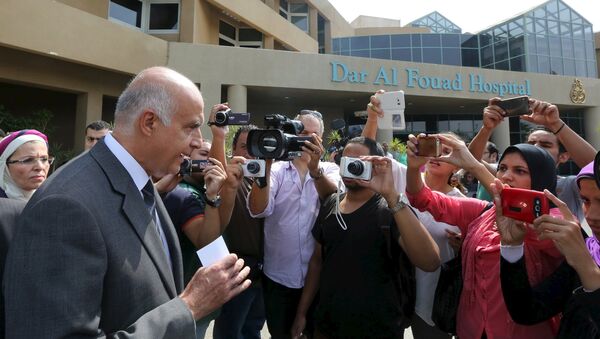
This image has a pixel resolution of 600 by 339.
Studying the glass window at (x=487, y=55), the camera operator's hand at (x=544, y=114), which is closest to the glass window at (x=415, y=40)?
the glass window at (x=487, y=55)

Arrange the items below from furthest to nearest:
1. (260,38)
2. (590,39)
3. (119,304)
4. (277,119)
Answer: (590,39)
(260,38)
(277,119)
(119,304)

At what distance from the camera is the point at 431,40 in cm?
2586

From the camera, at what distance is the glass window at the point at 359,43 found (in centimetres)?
2692

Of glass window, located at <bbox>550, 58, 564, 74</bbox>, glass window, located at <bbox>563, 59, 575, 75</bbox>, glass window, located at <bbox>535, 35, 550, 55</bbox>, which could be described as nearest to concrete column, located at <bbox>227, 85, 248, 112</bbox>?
glass window, located at <bbox>535, 35, 550, 55</bbox>

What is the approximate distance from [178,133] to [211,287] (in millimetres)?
578

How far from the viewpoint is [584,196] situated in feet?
5.80

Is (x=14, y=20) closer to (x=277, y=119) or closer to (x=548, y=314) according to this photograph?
(x=277, y=119)

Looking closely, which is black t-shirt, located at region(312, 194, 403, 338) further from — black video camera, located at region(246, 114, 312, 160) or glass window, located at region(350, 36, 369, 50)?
glass window, located at region(350, 36, 369, 50)

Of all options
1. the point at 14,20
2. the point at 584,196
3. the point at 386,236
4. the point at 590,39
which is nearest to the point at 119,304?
the point at 386,236

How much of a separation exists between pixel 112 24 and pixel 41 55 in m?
2.17

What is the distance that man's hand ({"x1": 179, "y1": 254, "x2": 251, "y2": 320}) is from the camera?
137cm

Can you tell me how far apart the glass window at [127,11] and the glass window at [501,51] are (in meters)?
20.3

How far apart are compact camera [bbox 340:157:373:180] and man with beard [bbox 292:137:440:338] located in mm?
42

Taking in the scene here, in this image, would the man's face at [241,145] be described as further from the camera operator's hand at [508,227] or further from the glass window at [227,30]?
the glass window at [227,30]
